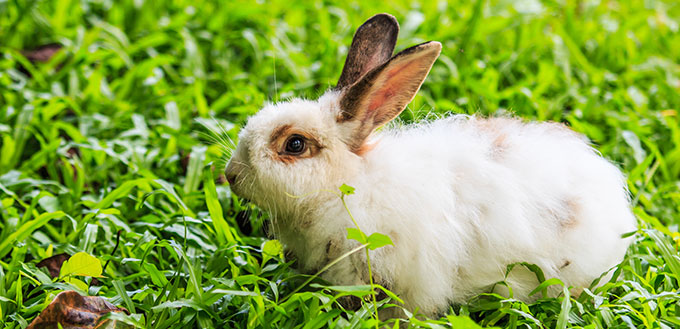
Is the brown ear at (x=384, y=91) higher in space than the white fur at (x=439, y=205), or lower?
higher

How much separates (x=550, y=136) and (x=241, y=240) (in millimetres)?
1362

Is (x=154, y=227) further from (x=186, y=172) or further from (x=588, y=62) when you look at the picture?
(x=588, y=62)

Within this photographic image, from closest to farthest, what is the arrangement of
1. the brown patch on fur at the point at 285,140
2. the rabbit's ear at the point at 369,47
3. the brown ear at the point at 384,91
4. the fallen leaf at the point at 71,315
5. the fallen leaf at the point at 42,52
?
1. the fallen leaf at the point at 71,315
2. the brown ear at the point at 384,91
3. the brown patch on fur at the point at 285,140
4. the rabbit's ear at the point at 369,47
5. the fallen leaf at the point at 42,52

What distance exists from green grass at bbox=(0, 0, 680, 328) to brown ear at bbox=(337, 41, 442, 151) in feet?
1.47

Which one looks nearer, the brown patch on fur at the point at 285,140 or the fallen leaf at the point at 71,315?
the fallen leaf at the point at 71,315

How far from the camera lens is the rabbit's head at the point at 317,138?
98.0 inches

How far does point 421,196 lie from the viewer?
2457mm

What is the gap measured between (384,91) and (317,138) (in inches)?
11.7

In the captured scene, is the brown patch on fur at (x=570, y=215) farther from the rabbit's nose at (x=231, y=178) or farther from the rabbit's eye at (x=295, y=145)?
the rabbit's nose at (x=231, y=178)

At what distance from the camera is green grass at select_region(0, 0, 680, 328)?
2545 mm

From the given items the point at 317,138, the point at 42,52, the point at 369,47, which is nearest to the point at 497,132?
the point at 369,47

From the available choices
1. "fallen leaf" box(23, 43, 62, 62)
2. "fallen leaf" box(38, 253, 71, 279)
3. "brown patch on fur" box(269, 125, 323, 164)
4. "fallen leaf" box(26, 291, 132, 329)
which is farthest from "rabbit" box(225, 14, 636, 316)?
"fallen leaf" box(23, 43, 62, 62)

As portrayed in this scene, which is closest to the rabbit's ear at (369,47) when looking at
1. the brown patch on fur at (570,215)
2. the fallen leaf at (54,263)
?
the brown patch on fur at (570,215)

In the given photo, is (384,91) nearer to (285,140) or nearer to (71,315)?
(285,140)
